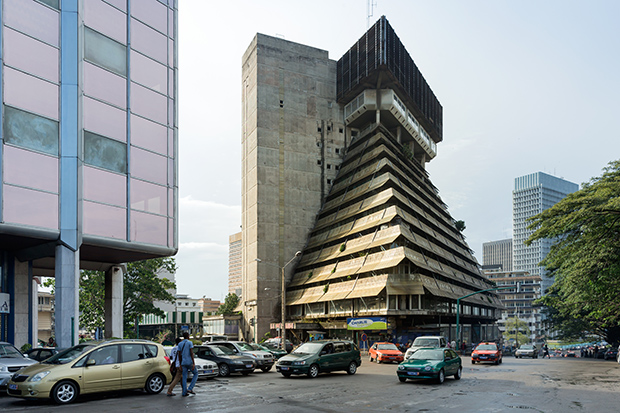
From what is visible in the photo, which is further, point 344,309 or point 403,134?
point 403,134

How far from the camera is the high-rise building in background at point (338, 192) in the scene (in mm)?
68375

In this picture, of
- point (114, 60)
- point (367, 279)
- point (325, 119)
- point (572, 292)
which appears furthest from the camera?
point (325, 119)

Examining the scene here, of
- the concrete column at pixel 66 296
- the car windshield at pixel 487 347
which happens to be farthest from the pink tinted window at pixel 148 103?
the car windshield at pixel 487 347

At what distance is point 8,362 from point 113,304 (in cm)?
1742

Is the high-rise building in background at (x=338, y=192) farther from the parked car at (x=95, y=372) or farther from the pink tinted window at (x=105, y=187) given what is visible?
the parked car at (x=95, y=372)

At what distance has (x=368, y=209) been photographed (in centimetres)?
7219

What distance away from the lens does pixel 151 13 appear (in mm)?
31422

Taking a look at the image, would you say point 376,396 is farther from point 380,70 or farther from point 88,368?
point 380,70

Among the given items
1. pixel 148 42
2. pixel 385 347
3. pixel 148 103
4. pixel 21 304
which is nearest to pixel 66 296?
pixel 21 304

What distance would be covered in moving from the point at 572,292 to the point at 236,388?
30752 mm

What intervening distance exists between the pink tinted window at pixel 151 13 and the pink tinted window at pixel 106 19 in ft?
3.74

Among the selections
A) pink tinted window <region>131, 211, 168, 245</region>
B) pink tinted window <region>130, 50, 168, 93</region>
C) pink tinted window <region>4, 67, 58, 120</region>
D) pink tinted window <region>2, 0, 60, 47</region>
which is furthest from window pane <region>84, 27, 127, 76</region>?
pink tinted window <region>131, 211, 168, 245</region>

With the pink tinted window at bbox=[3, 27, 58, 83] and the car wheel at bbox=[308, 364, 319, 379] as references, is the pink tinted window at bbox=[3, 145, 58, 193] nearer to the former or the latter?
the pink tinted window at bbox=[3, 27, 58, 83]

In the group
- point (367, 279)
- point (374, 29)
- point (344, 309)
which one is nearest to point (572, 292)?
point (367, 279)
